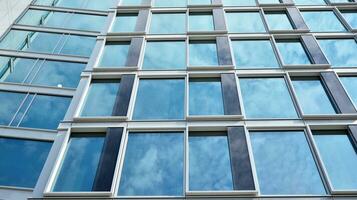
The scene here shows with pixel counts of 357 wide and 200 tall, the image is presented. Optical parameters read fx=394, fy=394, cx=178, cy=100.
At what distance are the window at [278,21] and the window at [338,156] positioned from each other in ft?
26.4

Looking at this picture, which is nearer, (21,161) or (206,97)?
(21,161)

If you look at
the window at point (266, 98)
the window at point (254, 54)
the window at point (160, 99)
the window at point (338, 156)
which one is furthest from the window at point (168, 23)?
the window at point (338, 156)

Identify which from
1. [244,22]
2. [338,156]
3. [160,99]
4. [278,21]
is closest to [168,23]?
[244,22]

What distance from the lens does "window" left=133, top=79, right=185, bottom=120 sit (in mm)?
14922

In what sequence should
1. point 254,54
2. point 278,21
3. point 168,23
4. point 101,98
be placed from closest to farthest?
1. point 101,98
2. point 254,54
3. point 278,21
4. point 168,23

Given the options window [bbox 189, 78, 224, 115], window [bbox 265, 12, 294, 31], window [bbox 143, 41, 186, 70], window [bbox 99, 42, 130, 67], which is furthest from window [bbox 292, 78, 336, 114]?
window [bbox 99, 42, 130, 67]

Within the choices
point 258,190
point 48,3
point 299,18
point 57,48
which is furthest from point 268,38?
point 48,3

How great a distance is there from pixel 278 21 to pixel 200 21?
13.6ft

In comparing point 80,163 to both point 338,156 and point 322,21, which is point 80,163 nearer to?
point 338,156

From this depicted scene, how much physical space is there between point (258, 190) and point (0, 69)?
574 inches

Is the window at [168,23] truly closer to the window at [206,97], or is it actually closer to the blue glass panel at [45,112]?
the window at [206,97]

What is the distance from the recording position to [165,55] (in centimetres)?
1852

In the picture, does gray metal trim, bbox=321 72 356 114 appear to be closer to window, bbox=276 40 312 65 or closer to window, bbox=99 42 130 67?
window, bbox=276 40 312 65

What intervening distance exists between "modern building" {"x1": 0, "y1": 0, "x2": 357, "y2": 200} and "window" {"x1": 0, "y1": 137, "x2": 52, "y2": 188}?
2.0 inches
